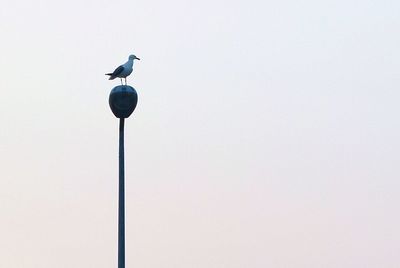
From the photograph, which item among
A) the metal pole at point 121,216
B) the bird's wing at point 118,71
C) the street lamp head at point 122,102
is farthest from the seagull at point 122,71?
the metal pole at point 121,216

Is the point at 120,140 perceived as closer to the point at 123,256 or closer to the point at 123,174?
the point at 123,174

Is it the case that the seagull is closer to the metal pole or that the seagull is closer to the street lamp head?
the street lamp head

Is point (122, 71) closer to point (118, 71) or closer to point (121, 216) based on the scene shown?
point (118, 71)

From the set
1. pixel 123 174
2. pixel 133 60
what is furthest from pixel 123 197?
pixel 133 60

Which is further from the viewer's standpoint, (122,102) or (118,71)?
(118,71)

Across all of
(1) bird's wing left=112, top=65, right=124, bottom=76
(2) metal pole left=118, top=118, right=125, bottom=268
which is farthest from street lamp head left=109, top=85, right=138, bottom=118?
(1) bird's wing left=112, top=65, right=124, bottom=76

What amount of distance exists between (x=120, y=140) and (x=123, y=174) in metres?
0.89

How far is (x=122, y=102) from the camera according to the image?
24.5 meters

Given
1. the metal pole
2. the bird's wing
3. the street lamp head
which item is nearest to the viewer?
the metal pole

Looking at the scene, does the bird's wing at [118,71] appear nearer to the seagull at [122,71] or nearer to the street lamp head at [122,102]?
the seagull at [122,71]

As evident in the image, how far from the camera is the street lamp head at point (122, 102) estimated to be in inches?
964

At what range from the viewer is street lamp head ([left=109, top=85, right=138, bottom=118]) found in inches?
964

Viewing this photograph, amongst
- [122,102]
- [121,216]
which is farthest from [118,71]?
[121,216]

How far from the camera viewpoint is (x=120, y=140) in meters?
24.2
